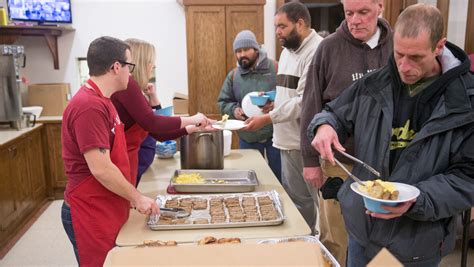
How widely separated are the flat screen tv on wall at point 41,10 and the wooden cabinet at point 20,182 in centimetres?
110

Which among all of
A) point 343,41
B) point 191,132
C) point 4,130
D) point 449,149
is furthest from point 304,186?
point 4,130

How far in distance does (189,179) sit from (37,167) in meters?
2.56

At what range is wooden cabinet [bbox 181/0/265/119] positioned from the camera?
4.37 metres

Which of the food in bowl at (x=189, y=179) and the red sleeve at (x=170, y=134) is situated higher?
the red sleeve at (x=170, y=134)

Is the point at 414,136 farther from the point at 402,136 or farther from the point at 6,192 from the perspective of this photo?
the point at 6,192

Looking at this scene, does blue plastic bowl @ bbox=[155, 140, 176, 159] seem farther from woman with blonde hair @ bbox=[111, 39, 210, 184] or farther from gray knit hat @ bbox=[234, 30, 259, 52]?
gray knit hat @ bbox=[234, 30, 259, 52]

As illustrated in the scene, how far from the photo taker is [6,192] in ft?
10.9

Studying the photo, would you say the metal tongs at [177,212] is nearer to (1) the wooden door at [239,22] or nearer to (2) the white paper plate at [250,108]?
(2) the white paper plate at [250,108]

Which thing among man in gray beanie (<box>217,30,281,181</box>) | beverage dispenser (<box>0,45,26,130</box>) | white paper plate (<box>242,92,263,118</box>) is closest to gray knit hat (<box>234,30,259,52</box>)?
man in gray beanie (<box>217,30,281,181</box>)

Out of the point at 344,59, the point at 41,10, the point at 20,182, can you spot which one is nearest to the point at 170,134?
the point at 344,59

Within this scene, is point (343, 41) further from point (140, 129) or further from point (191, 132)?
point (140, 129)

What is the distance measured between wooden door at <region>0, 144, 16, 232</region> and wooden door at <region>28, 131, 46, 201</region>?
1.47 ft

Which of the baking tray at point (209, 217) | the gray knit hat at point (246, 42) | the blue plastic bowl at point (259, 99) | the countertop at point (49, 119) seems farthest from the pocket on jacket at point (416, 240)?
the countertop at point (49, 119)

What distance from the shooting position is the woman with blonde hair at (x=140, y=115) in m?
2.02
